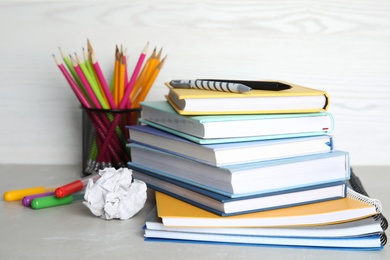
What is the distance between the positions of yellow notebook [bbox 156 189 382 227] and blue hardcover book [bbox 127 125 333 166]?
0.07 meters

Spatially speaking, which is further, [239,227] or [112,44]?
[112,44]

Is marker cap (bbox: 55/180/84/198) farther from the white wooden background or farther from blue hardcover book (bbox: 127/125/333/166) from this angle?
the white wooden background

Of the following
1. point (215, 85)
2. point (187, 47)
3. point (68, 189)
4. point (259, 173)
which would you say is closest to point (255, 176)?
point (259, 173)

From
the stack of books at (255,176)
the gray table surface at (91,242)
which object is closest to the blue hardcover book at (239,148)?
the stack of books at (255,176)

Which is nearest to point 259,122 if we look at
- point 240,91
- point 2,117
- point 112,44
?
point 240,91

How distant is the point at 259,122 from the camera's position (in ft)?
2.52

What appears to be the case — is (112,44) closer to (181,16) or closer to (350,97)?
(181,16)

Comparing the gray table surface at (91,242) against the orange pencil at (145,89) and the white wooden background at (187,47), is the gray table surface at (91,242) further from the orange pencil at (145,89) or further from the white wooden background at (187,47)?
the white wooden background at (187,47)

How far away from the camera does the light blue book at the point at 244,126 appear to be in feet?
2.43

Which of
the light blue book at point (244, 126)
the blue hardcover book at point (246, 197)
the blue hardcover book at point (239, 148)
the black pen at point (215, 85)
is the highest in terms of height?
Answer: the black pen at point (215, 85)

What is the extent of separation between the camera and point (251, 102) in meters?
0.77

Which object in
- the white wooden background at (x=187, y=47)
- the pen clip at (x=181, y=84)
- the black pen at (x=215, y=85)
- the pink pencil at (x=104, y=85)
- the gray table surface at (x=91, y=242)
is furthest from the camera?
the white wooden background at (x=187, y=47)

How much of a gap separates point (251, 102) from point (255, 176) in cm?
10

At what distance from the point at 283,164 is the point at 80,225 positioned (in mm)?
277
